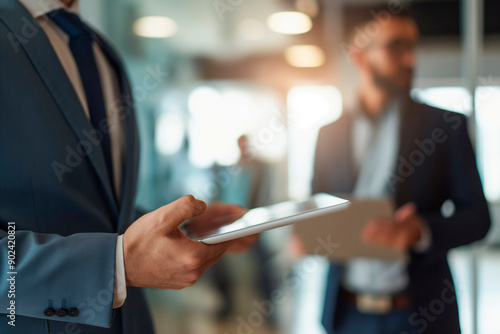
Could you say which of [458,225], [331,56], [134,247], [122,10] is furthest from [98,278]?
[122,10]

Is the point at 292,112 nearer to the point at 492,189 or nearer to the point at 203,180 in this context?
the point at 203,180

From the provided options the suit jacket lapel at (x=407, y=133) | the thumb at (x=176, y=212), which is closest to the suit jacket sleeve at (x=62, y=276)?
the thumb at (x=176, y=212)

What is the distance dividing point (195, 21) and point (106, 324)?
1.85 m

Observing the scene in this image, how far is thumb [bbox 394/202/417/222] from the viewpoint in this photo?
6.16ft

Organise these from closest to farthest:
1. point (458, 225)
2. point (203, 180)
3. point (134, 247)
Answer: point (134, 247), point (458, 225), point (203, 180)

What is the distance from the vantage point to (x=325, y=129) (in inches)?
83.4

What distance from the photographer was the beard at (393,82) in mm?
1991

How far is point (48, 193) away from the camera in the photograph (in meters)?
0.85

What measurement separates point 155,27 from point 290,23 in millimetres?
732

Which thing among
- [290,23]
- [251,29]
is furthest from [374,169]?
[251,29]

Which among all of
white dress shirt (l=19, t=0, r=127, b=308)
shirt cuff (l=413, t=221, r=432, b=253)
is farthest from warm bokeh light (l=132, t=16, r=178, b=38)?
shirt cuff (l=413, t=221, r=432, b=253)

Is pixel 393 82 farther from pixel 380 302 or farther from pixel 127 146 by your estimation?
pixel 127 146

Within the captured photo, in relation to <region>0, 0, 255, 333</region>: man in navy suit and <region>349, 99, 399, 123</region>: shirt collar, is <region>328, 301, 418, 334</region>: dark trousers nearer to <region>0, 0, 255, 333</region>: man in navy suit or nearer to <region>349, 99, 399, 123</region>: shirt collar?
<region>349, 99, 399, 123</region>: shirt collar

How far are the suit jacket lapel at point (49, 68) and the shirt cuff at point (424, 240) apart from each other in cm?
144
